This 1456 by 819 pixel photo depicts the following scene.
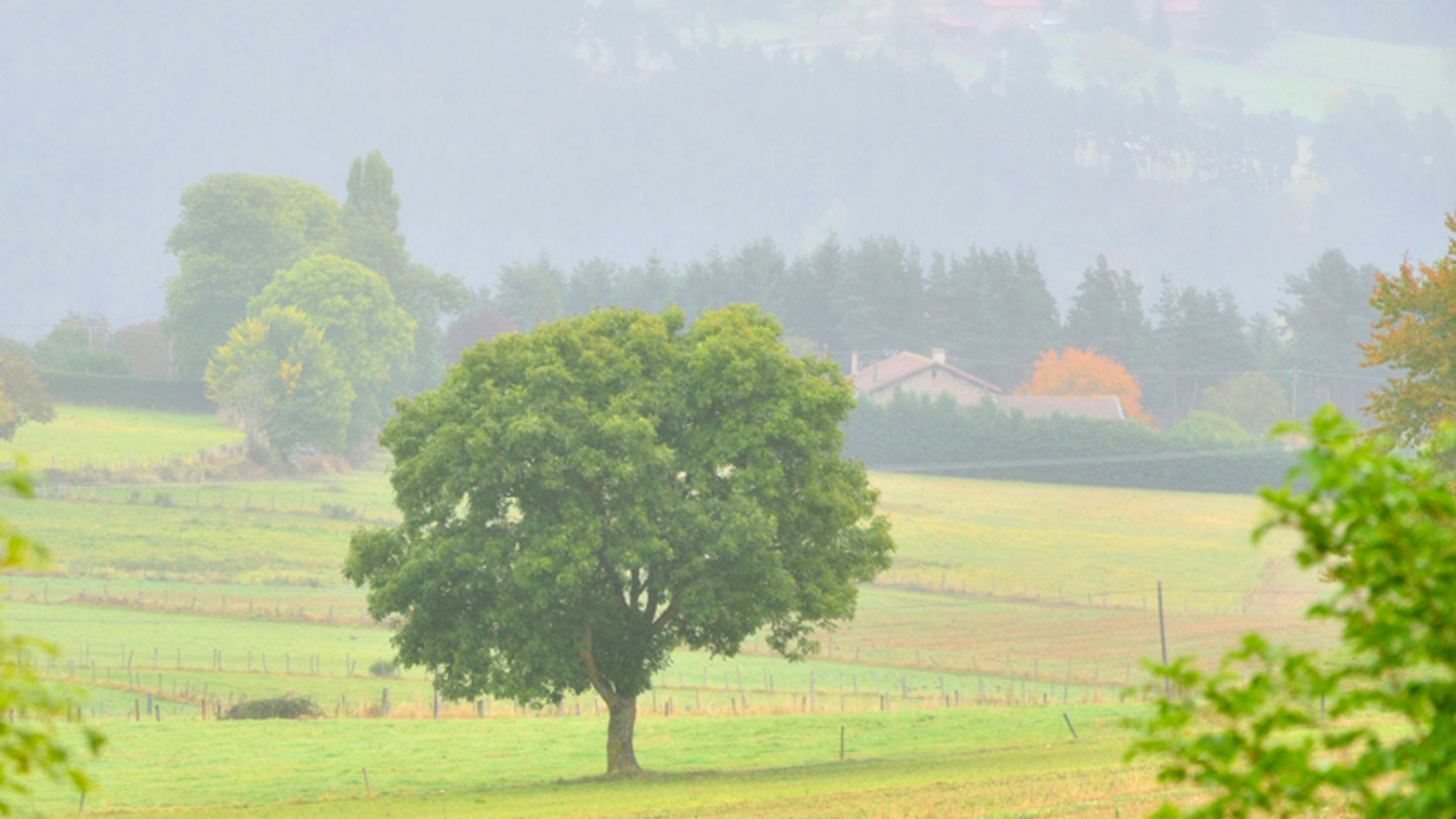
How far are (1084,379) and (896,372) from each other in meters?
27.7

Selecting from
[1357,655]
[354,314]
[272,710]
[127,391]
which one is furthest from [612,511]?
[127,391]

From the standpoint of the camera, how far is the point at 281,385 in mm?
128250

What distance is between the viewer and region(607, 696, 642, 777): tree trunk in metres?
37.2

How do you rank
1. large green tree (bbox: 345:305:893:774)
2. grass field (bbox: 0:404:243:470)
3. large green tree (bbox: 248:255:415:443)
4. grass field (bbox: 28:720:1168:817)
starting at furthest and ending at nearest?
large green tree (bbox: 248:255:415:443)
grass field (bbox: 0:404:243:470)
large green tree (bbox: 345:305:893:774)
grass field (bbox: 28:720:1168:817)

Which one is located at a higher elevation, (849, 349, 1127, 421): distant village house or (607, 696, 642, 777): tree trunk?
(849, 349, 1127, 421): distant village house

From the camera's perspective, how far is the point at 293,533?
3856 inches

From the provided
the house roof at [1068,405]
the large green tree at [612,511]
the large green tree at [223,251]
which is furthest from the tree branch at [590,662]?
the house roof at [1068,405]

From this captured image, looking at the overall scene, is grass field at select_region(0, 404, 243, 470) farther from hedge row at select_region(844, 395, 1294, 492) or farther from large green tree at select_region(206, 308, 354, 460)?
hedge row at select_region(844, 395, 1294, 492)

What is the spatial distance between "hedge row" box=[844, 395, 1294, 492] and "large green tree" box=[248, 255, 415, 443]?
160 feet

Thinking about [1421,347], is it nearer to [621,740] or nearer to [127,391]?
[621,740]

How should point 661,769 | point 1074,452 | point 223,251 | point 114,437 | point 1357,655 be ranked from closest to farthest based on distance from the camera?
point 1357,655 < point 661,769 < point 114,437 < point 1074,452 < point 223,251

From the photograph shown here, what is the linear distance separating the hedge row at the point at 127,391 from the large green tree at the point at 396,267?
22365 millimetres

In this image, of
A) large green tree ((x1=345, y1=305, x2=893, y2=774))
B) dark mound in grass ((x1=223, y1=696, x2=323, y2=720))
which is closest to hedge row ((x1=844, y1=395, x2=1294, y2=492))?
dark mound in grass ((x1=223, y1=696, x2=323, y2=720))

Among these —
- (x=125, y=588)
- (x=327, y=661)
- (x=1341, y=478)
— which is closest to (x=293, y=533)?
(x=125, y=588)
